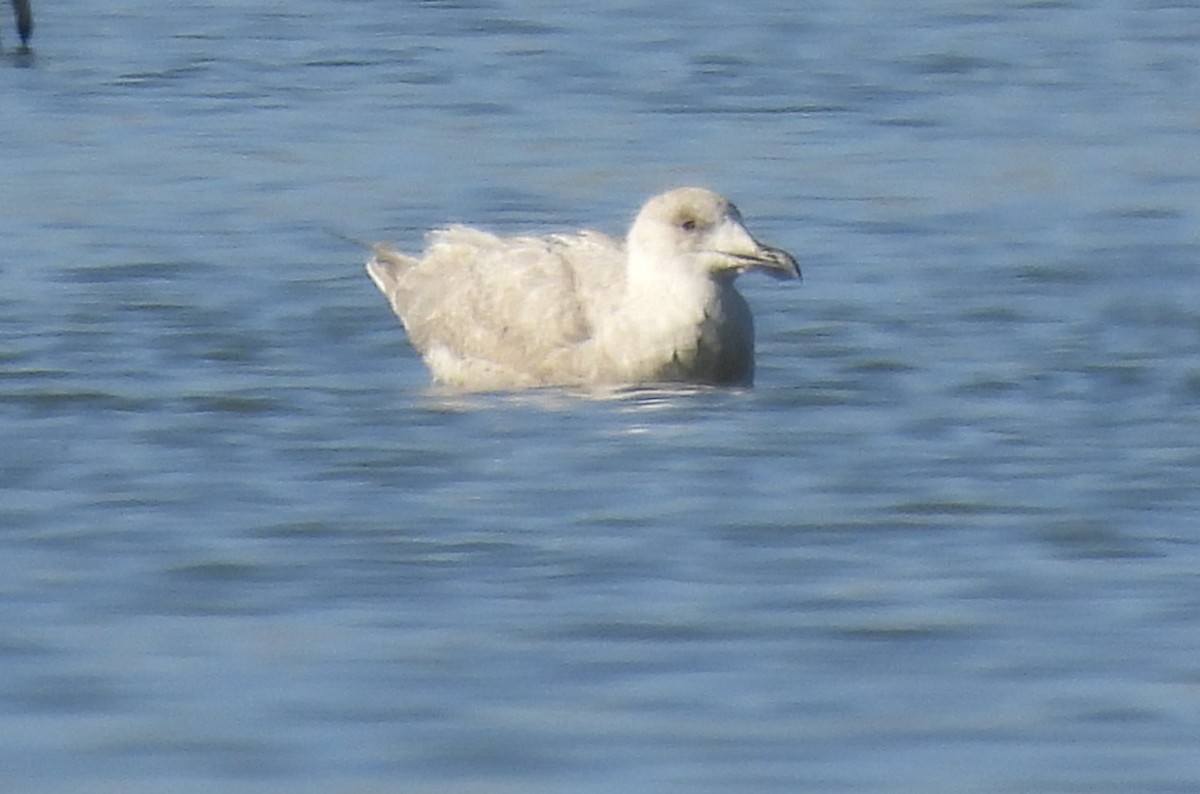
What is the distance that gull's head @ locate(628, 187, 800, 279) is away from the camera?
1135 centimetres

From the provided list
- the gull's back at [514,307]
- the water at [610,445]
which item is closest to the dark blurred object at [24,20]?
the water at [610,445]

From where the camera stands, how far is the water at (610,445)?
7105mm

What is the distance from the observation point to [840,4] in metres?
20.9

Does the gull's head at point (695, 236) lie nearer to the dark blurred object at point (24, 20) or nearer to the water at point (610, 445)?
the water at point (610, 445)

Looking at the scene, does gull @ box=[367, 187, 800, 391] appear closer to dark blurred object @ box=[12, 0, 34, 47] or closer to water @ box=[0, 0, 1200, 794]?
water @ box=[0, 0, 1200, 794]

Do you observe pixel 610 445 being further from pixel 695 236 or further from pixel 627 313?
pixel 695 236

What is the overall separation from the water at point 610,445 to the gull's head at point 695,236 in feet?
1.48

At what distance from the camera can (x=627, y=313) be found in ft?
37.3

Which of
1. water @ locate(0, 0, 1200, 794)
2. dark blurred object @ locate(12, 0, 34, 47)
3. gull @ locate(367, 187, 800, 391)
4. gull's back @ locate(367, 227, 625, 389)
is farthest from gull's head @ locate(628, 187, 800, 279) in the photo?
dark blurred object @ locate(12, 0, 34, 47)

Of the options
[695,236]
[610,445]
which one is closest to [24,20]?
[695,236]

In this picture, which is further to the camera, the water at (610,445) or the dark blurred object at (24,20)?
the dark blurred object at (24,20)

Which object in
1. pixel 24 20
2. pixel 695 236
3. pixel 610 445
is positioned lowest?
pixel 24 20

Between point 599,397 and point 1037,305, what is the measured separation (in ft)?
6.84

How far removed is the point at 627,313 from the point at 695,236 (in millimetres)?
334
